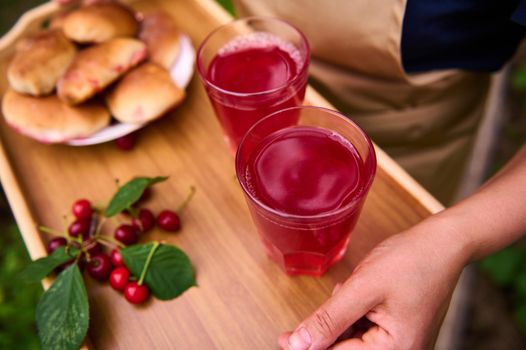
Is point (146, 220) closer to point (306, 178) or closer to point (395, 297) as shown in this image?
point (306, 178)

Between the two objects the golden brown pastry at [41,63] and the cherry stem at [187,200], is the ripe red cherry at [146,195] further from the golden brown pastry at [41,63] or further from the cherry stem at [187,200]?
the golden brown pastry at [41,63]

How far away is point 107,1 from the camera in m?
1.01

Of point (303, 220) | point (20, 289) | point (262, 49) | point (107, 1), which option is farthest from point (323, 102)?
point (20, 289)

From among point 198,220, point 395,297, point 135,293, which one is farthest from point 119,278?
point 395,297

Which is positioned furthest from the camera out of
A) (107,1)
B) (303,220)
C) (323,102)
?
(107,1)

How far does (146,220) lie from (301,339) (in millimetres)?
334

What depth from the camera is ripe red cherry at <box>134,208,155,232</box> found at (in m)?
0.78

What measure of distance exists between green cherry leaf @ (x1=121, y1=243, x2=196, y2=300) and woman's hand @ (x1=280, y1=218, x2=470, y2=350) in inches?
7.3

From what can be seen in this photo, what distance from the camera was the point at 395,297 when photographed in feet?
1.95

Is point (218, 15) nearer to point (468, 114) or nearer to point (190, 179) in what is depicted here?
point (190, 179)

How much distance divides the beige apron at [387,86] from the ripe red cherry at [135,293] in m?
0.59

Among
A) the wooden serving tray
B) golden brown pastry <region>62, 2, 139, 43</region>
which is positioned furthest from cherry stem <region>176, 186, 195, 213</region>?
golden brown pastry <region>62, 2, 139, 43</region>

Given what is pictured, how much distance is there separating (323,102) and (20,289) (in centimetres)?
111

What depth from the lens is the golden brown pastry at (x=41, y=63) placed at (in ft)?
2.94
